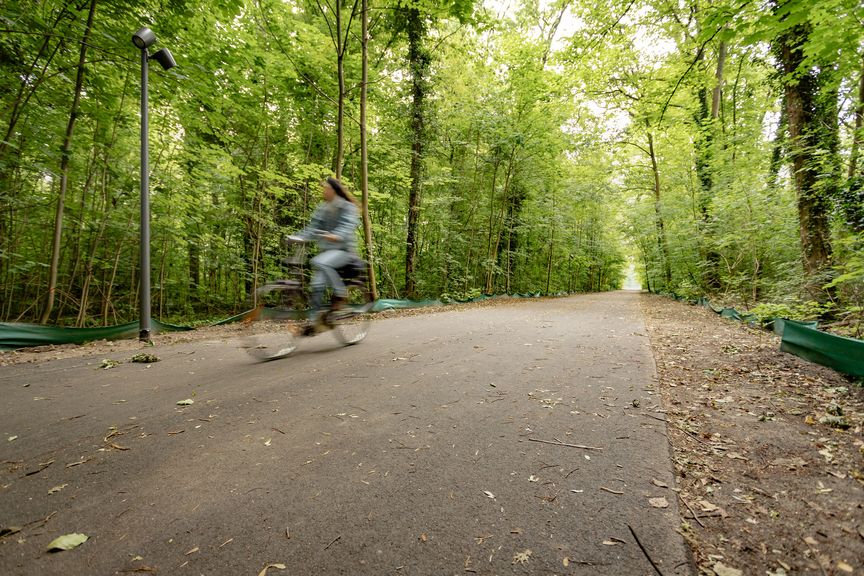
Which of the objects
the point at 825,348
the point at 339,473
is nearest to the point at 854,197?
the point at 825,348

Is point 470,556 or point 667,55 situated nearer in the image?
point 470,556

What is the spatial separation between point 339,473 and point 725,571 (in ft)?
6.03

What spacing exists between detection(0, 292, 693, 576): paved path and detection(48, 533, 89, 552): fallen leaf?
4 centimetres

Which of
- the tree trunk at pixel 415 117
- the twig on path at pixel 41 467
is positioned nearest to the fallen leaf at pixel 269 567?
the twig on path at pixel 41 467

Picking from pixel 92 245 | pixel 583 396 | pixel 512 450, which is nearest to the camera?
pixel 512 450

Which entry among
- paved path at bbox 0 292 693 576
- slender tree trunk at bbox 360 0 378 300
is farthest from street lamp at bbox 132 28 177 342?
slender tree trunk at bbox 360 0 378 300

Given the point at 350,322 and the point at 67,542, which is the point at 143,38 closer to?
the point at 350,322

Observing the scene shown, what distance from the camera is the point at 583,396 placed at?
3348 mm

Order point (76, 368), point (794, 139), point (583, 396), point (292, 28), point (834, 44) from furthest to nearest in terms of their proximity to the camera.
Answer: point (292, 28)
point (794, 139)
point (834, 44)
point (76, 368)
point (583, 396)

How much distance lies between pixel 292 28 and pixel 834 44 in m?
12.5

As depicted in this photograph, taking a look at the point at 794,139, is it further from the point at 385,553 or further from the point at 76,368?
the point at 76,368

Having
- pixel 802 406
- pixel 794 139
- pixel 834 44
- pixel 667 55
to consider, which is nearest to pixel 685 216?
pixel 667 55

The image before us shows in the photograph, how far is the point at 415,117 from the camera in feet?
45.9

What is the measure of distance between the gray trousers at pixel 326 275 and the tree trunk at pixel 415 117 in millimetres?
9190
